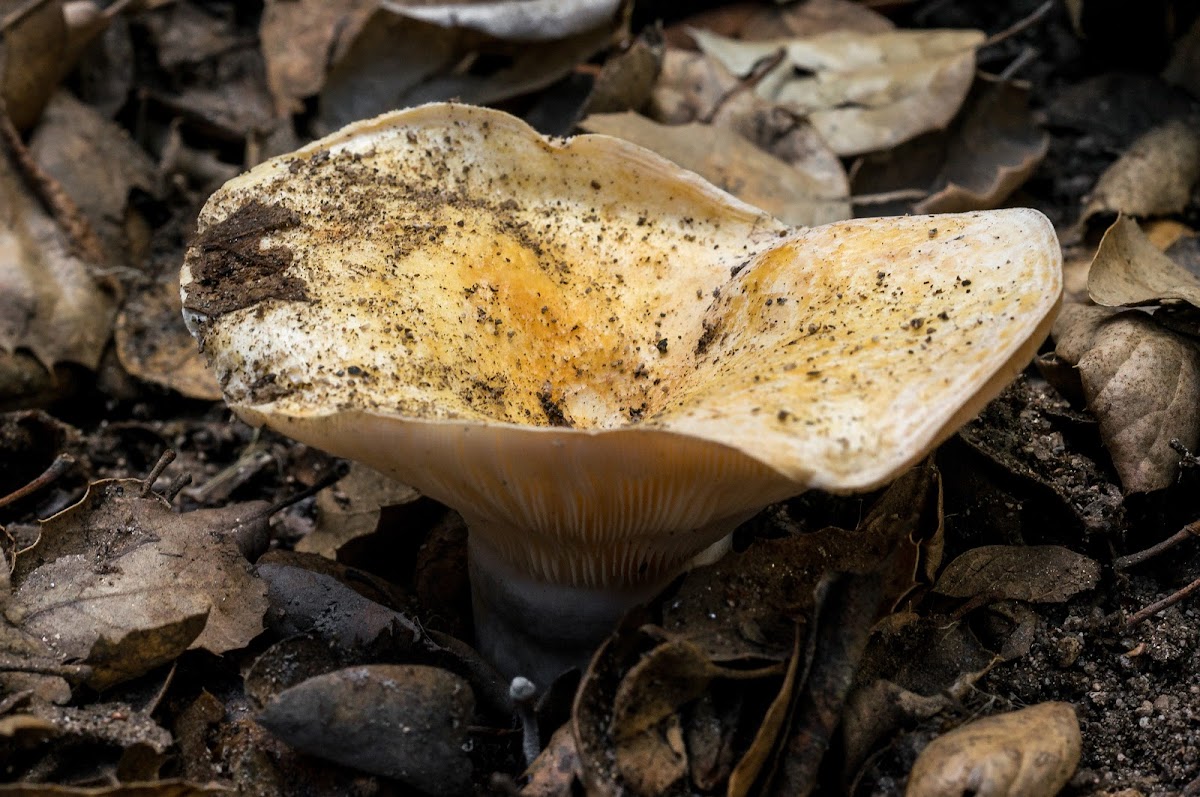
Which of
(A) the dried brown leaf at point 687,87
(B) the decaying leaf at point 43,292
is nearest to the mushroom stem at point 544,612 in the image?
(B) the decaying leaf at point 43,292

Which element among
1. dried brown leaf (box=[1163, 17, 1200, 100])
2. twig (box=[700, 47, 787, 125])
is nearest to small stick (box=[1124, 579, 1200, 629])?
twig (box=[700, 47, 787, 125])

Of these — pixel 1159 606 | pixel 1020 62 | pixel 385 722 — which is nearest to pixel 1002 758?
pixel 1159 606

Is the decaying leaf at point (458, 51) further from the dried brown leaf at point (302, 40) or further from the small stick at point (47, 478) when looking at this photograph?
the small stick at point (47, 478)

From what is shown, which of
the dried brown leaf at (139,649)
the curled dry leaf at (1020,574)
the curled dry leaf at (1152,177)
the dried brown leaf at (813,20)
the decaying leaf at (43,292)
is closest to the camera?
the dried brown leaf at (139,649)

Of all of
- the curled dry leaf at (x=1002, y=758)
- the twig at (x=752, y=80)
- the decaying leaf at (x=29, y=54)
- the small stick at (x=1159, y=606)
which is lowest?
the small stick at (x=1159, y=606)

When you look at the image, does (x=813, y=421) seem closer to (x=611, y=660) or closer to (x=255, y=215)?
(x=611, y=660)

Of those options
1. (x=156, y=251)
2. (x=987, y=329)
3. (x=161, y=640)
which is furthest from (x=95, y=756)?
(x=156, y=251)
